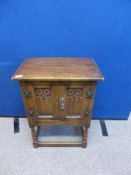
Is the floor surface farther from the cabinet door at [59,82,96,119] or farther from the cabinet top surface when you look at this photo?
the cabinet top surface

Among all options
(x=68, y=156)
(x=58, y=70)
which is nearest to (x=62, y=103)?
(x=58, y=70)

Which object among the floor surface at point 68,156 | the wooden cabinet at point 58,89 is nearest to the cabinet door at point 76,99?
the wooden cabinet at point 58,89

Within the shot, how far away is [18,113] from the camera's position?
5.73ft

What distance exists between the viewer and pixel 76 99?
1101mm

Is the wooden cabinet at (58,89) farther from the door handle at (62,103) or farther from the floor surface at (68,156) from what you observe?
the floor surface at (68,156)

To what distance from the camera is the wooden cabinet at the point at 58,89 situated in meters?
0.98

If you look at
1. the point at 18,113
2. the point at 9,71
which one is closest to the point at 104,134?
the point at 18,113

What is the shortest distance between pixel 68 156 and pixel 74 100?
1.95ft

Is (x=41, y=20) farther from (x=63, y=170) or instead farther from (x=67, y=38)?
(x=63, y=170)

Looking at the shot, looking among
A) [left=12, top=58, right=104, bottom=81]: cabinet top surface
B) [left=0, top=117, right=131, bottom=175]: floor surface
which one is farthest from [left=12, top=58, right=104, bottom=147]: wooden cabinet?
[left=0, top=117, right=131, bottom=175]: floor surface

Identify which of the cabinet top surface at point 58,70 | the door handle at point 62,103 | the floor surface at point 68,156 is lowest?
the floor surface at point 68,156

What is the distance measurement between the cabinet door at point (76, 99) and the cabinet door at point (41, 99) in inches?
2.1

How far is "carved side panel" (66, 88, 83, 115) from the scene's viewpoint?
1064mm

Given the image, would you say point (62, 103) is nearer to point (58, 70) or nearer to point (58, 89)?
point (58, 89)
